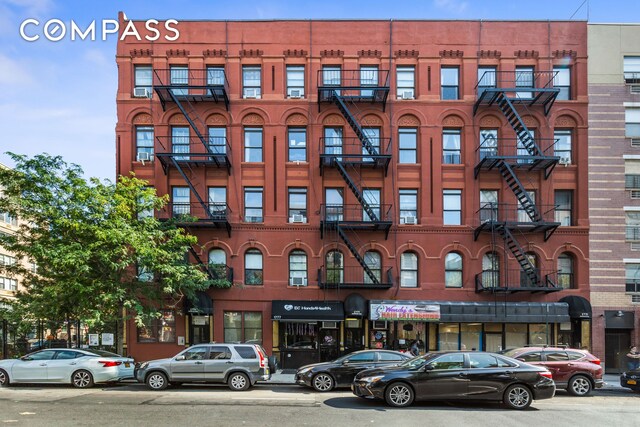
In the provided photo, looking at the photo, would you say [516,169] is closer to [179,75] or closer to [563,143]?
[563,143]

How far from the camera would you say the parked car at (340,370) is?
16.4 metres

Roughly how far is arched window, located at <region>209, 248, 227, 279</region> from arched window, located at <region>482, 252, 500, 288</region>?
12.1 meters

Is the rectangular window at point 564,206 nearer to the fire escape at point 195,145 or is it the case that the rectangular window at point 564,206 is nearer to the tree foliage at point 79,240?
the fire escape at point 195,145

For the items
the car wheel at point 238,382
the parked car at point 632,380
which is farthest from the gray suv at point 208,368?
the parked car at point 632,380

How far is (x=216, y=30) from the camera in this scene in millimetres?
25906

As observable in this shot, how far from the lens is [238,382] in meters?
16.8

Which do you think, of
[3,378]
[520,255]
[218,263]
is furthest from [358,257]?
[3,378]

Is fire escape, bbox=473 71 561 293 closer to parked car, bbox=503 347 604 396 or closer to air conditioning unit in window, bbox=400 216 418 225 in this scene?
air conditioning unit in window, bbox=400 216 418 225

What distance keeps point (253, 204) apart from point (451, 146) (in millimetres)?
10068

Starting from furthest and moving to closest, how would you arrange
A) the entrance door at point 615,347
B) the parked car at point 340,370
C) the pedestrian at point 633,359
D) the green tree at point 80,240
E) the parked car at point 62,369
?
1. the entrance door at point 615,347
2. the pedestrian at point 633,359
3. the green tree at point 80,240
4. the parked car at point 62,369
5. the parked car at point 340,370

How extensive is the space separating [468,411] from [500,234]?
13.2 metres

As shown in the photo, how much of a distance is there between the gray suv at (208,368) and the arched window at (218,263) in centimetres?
730

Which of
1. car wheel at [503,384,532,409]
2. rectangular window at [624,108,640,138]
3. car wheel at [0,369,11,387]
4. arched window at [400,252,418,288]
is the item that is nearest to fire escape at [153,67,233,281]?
arched window at [400,252,418,288]

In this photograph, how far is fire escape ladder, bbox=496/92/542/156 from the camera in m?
24.2
